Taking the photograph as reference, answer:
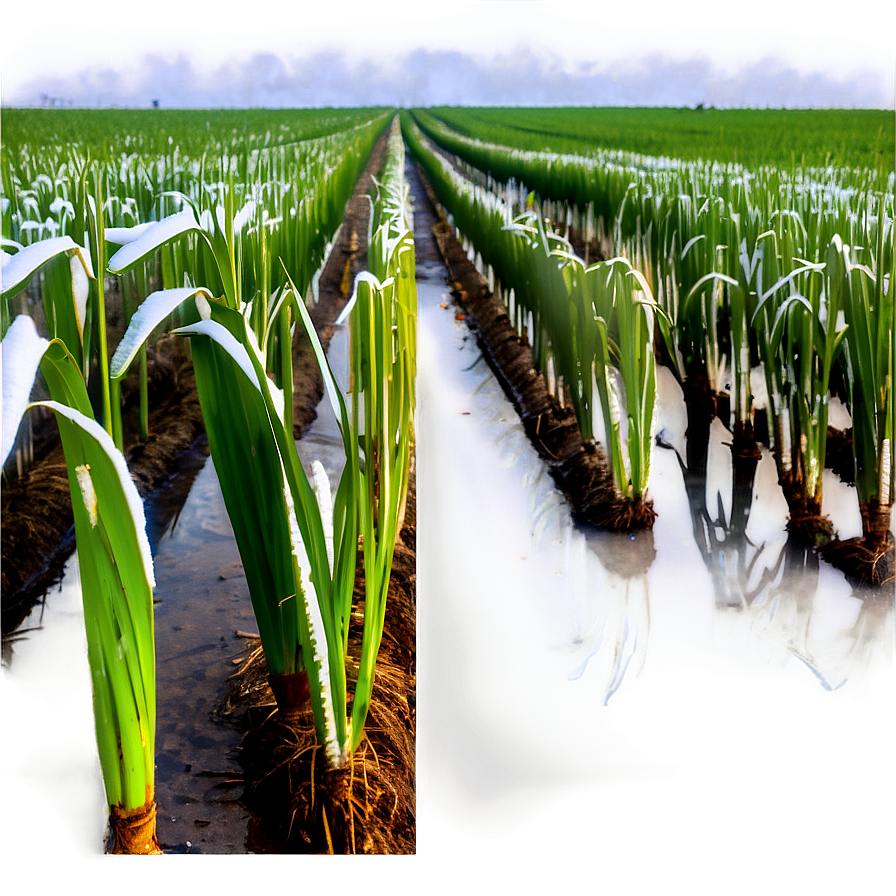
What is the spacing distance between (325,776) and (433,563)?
0.90 metres

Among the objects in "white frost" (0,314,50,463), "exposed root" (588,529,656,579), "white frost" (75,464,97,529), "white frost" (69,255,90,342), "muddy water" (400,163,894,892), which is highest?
"white frost" (69,255,90,342)

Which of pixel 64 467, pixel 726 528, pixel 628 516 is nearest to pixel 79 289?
pixel 64 467

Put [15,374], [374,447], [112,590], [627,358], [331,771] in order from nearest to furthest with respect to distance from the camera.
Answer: [15,374] → [112,590] → [331,771] → [374,447] → [627,358]

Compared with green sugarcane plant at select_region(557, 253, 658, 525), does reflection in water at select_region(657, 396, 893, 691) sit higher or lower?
lower

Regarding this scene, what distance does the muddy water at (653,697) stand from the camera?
1.17m

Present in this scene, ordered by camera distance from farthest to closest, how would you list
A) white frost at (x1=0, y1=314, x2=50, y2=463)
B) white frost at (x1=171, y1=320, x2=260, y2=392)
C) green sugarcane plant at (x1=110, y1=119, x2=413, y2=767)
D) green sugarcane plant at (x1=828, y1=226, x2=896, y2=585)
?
green sugarcane plant at (x1=828, y1=226, x2=896, y2=585)
green sugarcane plant at (x1=110, y1=119, x2=413, y2=767)
white frost at (x1=171, y1=320, x2=260, y2=392)
white frost at (x1=0, y1=314, x2=50, y2=463)

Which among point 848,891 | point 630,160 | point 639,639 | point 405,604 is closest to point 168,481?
point 405,604

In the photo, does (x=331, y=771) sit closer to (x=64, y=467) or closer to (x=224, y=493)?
(x=224, y=493)

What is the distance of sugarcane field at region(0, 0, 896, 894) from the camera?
1060 mm

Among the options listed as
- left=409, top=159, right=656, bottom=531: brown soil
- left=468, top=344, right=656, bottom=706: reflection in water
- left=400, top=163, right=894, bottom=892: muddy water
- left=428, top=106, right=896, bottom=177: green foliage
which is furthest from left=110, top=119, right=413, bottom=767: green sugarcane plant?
left=428, top=106, right=896, bottom=177: green foliage

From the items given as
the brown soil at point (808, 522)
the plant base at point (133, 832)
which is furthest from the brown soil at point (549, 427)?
the plant base at point (133, 832)

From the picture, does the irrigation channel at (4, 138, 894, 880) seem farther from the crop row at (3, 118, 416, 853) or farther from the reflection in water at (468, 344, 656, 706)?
the crop row at (3, 118, 416, 853)

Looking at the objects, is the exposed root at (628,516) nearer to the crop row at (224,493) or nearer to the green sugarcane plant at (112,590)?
the crop row at (224,493)

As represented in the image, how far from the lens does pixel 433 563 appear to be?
2090 mm
